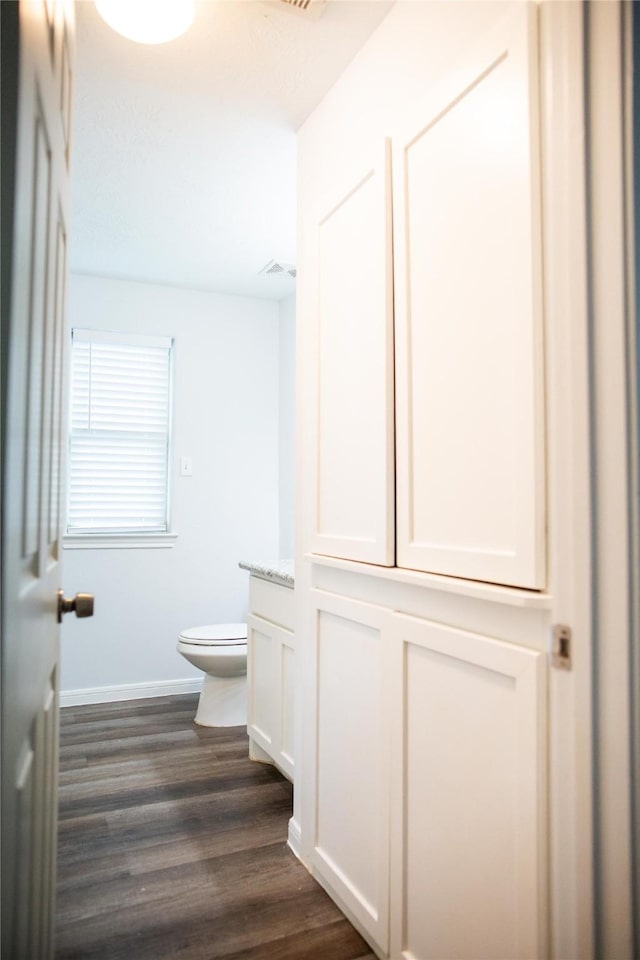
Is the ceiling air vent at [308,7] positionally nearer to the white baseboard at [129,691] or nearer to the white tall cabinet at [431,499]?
the white tall cabinet at [431,499]

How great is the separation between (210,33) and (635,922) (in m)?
2.21

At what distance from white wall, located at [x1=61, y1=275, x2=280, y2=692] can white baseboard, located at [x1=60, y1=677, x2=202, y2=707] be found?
0.04m

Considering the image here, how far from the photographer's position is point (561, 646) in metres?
1.00

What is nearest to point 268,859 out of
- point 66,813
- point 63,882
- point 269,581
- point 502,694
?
point 63,882

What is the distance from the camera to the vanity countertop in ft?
7.53

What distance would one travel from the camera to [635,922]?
0.95 meters

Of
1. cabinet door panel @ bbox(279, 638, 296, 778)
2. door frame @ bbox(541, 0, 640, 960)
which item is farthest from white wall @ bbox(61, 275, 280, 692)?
door frame @ bbox(541, 0, 640, 960)

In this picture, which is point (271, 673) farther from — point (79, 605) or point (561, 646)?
point (561, 646)

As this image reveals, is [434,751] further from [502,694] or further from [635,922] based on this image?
[635,922]

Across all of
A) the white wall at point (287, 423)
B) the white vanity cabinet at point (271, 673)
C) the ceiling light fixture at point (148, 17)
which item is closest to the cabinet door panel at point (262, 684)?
the white vanity cabinet at point (271, 673)

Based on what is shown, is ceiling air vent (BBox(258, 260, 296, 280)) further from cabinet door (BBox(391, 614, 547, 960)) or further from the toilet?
cabinet door (BBox(391, 614, 547, 960))

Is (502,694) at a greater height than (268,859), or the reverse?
(502,694)

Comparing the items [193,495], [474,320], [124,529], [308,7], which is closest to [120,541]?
[124,529]

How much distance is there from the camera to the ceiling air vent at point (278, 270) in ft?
11.2
